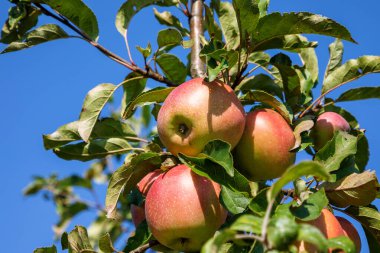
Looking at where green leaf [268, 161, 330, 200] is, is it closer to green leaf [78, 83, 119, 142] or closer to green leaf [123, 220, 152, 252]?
green leaf [123, 220, 152, 252]

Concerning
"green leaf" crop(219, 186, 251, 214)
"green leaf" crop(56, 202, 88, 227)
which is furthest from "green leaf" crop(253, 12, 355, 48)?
"green leaf" crop(56, 202, 88, 227)

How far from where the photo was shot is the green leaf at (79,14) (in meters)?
2.14

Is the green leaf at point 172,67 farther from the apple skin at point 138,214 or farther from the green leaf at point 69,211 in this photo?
the green leaf at point 69,211

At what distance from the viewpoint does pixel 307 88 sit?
221 centimetres

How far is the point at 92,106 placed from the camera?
2.10m

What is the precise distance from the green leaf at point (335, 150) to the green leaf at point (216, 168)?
1.02ft

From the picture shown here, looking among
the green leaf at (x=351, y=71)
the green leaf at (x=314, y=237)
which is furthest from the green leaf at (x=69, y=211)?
the green leaf at (x=314, y=237)

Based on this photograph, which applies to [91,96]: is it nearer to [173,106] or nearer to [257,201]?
[173,106]

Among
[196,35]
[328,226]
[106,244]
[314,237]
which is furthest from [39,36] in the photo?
[314,237]

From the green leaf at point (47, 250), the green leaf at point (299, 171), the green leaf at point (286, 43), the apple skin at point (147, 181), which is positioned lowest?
the green leaf at point (47, 250)

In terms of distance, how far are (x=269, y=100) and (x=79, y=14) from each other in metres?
0.90

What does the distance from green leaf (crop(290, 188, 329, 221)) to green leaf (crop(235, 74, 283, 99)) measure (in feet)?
2.62

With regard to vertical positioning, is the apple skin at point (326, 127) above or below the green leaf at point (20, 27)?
below

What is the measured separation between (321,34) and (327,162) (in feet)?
1.42
